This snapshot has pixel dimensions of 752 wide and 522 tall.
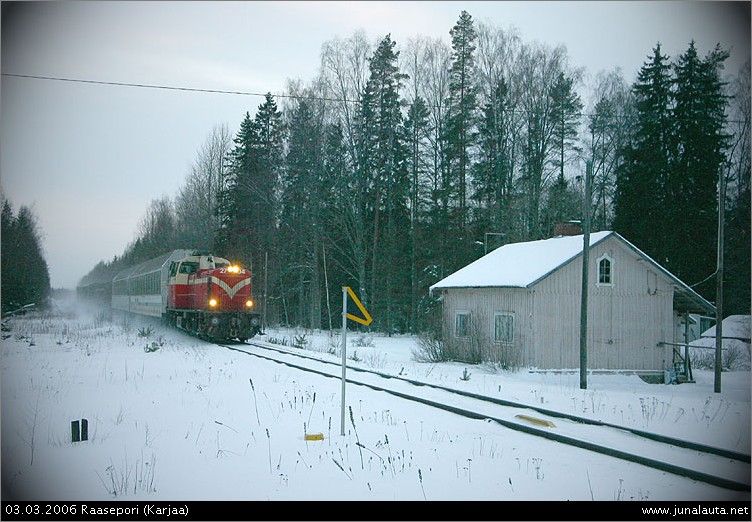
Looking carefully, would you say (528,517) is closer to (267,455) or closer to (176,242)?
(267,455)

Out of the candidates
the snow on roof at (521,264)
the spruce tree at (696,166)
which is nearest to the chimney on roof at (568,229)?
the snow on roof at (521,264)

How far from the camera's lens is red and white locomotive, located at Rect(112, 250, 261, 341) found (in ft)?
85.8

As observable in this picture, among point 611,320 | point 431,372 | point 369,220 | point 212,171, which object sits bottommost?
point 431,372

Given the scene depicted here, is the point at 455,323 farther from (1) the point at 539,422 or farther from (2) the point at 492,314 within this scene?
(1) the point at 539,422

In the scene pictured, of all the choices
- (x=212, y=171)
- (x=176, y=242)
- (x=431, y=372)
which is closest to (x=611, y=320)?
(x=431, y=372)

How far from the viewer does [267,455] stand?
8227 millimetres

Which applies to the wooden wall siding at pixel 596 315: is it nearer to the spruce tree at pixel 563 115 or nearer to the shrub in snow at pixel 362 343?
the shrub in snow at pixel 362 343

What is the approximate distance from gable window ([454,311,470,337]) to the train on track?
8.78m

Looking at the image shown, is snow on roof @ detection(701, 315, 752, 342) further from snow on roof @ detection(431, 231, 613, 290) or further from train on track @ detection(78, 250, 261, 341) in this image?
train on track @ detection(78, 250, 261, 341)

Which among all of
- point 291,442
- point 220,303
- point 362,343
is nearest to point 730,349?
point 362,343

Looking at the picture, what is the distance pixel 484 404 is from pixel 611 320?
1150 centimetres

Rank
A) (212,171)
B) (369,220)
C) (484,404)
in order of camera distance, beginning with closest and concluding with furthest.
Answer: (484,404) < (369,220) < (212,171)

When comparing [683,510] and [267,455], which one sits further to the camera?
[267,455]

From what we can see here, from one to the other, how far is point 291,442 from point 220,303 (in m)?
18.2
